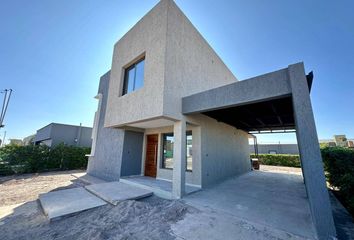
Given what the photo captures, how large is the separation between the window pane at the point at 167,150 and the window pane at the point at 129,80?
3.16 m

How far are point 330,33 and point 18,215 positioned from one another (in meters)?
13.5

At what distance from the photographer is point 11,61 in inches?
337

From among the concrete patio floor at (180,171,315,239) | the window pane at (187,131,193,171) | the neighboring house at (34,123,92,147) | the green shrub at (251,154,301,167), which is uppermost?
the neighboring house at (34,123,92,147)

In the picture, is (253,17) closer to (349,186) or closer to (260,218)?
(349,186)

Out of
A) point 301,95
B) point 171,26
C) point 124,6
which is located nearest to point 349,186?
point 301,95

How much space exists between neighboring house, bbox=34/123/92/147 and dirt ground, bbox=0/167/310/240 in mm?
14198

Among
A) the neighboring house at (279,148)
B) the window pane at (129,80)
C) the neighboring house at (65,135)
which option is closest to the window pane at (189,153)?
the window pane at (129,80)

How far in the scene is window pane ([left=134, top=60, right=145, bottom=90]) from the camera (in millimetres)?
6623

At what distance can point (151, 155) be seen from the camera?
8.62 m

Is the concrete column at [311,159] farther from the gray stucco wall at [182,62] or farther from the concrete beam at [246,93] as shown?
the gray stucco wall at [182,62]

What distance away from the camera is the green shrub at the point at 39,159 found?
9.84 m

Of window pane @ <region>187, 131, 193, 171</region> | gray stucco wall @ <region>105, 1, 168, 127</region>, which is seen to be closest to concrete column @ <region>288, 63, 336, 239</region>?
gray stucco wall @ <region>105, 1, 168, 127</region>

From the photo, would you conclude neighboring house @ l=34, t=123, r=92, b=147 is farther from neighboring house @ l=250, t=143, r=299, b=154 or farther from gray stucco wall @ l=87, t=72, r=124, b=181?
neighboring house @ l=250, t=143, r=299, b=154

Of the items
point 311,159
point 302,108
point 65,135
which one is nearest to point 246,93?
point 302,108
